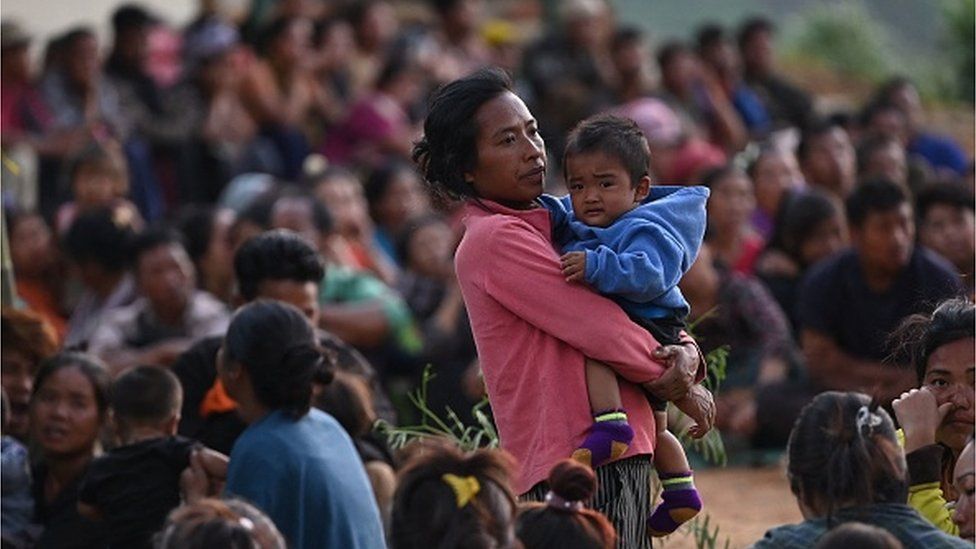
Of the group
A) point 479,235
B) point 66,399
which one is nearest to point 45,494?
point 66,399

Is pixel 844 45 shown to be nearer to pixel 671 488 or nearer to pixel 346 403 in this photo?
pixel 346 403

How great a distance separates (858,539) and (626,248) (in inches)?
42.6

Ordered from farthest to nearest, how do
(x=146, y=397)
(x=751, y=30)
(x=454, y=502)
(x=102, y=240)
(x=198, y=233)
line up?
1. (x=751, y=30)
2. (x=198, y=233)
3. (x=102, y=240)
4. (x=146, y=397)
5. (x=454, y=502)

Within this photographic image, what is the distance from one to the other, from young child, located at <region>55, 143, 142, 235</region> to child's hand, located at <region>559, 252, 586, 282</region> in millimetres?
6908

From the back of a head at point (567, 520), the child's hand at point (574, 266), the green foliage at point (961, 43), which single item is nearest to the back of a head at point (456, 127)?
the child's hand at point (574, 266)

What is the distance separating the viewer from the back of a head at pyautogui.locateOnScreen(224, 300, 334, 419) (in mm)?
6309

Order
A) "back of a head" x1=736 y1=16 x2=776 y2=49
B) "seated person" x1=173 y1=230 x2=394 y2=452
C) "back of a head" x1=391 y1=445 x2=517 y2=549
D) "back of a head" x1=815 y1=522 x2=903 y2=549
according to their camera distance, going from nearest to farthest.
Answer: "back of a head" x1=815 y1=522 x2=903 y2=549, "back of a head" x1=391 y1=445 x2=517 y2=549, "seated person" x1=173 y1=230 x2=394 y2=452, "back of a head" x1=736 y1=16 x2=776 y2=49

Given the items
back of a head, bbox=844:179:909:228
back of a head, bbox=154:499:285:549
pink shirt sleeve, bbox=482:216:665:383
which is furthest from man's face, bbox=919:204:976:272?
back of a head, bbox=154:499:285:549

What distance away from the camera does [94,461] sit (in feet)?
23.1

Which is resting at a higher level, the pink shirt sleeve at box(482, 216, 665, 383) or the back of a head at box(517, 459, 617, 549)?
the pink shirt sleeve at box(482, 216, 665, 383)

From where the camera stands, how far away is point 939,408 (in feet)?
19.2

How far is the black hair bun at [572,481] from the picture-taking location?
489cm

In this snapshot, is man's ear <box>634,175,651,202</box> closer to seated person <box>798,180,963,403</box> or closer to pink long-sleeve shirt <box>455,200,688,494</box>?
pink long-sleeve shirt <box>455,200,688,494</box>

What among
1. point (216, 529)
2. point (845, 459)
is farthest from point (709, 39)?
point (216, 529)
